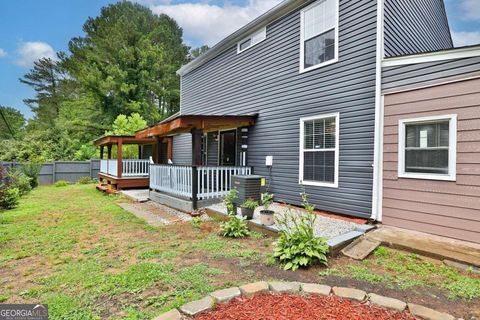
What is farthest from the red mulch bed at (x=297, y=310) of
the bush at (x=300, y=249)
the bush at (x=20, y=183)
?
the bush at (x=20, y=183)

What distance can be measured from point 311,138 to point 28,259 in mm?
5919

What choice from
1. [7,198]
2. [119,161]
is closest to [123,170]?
[119,161]

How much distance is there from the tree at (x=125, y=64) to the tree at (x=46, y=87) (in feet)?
11.9

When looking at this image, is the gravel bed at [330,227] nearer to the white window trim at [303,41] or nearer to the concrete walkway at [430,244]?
the concrete walkway at [430,244]

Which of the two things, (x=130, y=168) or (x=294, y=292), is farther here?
(x=130, y=168)

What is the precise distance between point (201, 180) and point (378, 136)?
4.32 meters

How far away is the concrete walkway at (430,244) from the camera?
3.61 metres

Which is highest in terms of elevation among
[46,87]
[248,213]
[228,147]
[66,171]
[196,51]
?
[196,51]

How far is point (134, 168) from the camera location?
40.7ft

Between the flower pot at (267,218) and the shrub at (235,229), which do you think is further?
the flower pot at (267,218)

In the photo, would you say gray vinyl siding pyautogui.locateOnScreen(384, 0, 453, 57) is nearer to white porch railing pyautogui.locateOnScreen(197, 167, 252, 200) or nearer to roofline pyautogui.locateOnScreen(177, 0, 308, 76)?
roofline pyautogui.locateOnScreen(177, 0, 308, 76)

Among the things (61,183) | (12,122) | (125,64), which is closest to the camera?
(61,183)

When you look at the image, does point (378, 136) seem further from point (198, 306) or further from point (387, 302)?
point (198, 306)

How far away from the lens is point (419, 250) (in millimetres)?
3857
